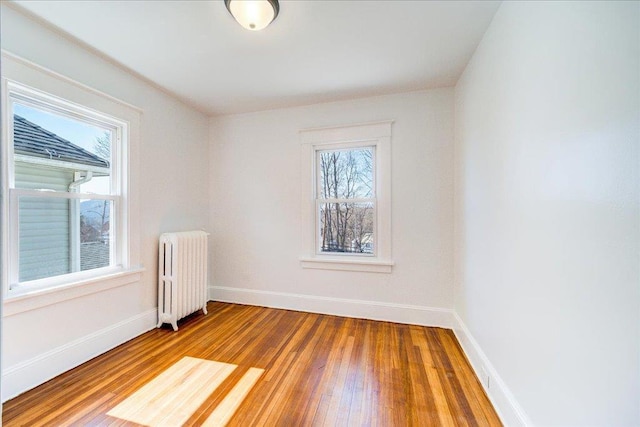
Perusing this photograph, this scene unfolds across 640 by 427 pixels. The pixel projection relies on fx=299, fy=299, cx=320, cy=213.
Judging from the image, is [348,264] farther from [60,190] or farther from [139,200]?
[60,190]

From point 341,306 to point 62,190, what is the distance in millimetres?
2684

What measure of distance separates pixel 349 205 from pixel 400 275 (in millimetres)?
931

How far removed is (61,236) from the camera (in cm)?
224

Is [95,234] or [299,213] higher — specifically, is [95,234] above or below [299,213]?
below

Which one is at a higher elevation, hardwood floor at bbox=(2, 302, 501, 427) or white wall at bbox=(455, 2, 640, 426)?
white wall at bbox=(455, 2, 640, 426)

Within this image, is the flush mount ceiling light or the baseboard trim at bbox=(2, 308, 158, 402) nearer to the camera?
the flush mount ceiling light

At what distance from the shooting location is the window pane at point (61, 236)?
2031 millimetres

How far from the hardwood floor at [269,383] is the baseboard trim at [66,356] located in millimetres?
60

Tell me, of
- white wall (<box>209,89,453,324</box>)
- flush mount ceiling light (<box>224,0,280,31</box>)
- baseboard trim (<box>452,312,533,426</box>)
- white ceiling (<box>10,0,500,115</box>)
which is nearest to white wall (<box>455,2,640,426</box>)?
baseboard trim (<box>452,312,533,426</box>)

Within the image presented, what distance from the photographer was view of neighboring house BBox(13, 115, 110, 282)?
203cm

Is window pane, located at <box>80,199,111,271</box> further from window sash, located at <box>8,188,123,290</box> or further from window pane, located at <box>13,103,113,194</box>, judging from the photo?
window pane, located at <box>13,103,113,194</box>

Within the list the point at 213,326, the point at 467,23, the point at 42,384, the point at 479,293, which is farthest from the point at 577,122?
the point at 42,384

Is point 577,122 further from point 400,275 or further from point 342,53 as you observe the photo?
point 400,275

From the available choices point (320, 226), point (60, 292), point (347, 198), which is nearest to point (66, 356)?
point (60, 292)
